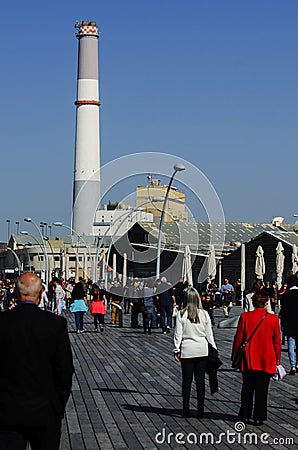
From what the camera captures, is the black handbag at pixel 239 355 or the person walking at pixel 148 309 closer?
the black handbag at pixel 239 355

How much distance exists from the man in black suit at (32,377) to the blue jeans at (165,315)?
72.3 feet

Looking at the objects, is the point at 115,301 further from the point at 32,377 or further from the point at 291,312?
the point at 32,377

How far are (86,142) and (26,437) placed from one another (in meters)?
85.7

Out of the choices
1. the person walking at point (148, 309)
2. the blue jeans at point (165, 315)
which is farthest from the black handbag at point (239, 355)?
the blue jeans at point (165, 315)

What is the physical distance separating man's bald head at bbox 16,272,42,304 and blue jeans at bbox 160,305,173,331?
71.5 ft

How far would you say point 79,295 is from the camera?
28750mm

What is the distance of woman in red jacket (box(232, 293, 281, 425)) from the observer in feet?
34.4

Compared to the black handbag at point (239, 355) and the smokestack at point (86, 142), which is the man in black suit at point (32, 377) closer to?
the black handbag at point (239, 355)

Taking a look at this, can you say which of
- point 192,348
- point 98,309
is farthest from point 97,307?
point 192,348

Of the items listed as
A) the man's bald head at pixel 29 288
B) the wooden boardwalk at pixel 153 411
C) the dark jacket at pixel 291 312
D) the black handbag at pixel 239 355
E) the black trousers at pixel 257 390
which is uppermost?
the man's bald head at pixel 29 288

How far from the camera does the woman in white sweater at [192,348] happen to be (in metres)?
11.3

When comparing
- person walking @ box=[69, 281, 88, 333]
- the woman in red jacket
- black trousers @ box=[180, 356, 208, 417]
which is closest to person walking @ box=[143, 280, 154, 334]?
person walking @ box=[69, 281, 88, 333]

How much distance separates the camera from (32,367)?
20.7 feet

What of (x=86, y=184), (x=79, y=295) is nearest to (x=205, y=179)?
(x=79, y=295)
